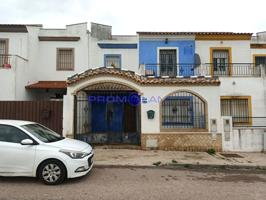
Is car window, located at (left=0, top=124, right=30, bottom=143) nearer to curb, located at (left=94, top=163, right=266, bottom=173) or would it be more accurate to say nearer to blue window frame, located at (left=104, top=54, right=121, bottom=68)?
curb, located at (left=94, top=163, right=266, bottom=173)

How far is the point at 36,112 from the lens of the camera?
11898 mm

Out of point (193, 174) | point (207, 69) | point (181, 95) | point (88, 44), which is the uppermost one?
point (88, 44)

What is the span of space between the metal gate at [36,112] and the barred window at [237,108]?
997 centimetres

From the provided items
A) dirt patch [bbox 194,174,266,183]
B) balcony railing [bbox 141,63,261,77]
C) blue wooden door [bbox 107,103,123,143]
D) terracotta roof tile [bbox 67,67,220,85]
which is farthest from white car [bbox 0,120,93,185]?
balcony railing [bbox 141,63,261,77]

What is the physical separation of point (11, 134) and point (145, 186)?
12.6 ft

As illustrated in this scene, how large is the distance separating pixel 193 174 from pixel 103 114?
8629 mm

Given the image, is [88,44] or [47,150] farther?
[88,44]

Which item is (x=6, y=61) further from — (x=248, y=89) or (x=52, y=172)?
(x=248, y=89)

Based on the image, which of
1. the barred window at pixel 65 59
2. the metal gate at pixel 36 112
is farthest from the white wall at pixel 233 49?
the metal gate at pixel 36 112

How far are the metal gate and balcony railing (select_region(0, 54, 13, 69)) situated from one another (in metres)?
3.23

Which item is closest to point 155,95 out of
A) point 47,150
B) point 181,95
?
point 181,95

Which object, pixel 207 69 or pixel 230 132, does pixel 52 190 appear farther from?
pixel 207 69

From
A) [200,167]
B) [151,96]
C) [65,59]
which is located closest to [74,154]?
[200,167]

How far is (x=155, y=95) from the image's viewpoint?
11.7m
